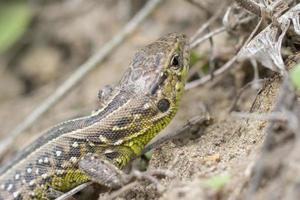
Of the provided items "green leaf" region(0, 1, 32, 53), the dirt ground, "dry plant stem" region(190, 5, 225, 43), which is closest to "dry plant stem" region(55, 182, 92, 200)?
the dirt ground

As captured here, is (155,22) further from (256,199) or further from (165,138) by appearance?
(256,199)

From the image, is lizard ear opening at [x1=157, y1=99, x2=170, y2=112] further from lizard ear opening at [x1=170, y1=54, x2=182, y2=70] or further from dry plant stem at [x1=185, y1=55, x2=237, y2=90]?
dry plant stem at [x1=185, y1=55, x2=237, y2=90]

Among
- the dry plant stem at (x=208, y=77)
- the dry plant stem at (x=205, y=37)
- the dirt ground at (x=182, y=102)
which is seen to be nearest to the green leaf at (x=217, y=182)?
the dirt ground at (x=182, y=102)

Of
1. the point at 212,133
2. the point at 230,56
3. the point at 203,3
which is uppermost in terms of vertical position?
the point at 203,3

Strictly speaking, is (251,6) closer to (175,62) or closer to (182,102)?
(175,62)

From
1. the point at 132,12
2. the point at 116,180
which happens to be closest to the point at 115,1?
the point at 132,12

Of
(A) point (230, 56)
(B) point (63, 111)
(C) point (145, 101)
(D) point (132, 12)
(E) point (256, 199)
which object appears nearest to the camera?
(E) point (256, 199)
